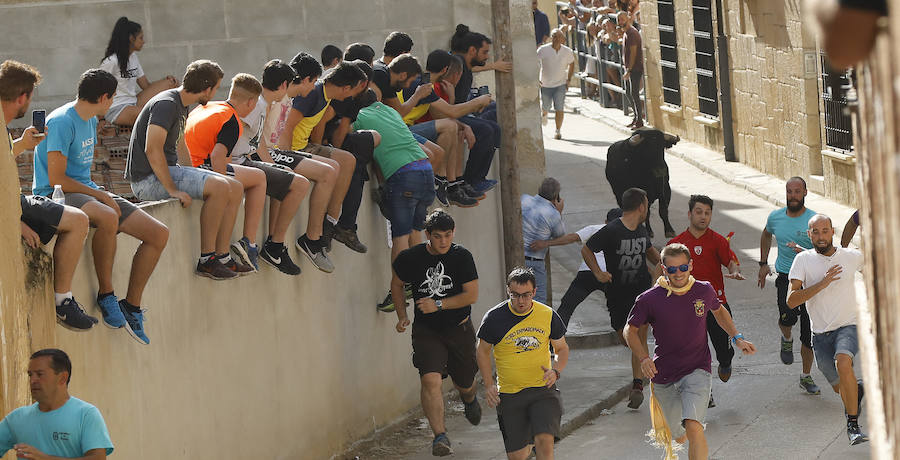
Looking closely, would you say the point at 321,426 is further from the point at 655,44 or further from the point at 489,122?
the point at 655,44

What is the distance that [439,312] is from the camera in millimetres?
10414

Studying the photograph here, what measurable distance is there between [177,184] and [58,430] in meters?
2.85

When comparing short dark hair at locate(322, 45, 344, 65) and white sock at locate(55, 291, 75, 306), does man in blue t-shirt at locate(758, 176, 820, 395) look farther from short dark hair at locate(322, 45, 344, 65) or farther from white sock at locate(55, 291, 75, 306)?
white sock at locate(55, 291, 75, 306)

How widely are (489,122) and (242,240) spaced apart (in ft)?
14.8

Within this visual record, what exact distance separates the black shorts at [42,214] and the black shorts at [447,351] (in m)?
4.26

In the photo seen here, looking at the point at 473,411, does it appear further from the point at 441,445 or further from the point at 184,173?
the point at 184,173

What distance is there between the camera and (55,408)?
5.74m

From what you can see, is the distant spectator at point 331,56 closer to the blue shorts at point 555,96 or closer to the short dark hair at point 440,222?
the short dark hair at point 440,222

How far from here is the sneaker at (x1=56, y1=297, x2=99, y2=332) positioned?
22.4 feet

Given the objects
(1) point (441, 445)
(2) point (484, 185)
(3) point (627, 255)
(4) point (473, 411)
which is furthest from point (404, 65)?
(1) point (441, 445)

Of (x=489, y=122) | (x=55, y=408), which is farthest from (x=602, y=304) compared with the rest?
(x=55, y=408)

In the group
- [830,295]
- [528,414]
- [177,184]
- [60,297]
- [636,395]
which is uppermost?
[177,184]

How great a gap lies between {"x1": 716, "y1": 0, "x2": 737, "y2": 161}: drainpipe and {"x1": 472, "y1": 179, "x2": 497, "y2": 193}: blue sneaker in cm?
1044

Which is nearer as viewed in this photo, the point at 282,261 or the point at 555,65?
the point at 282,261
